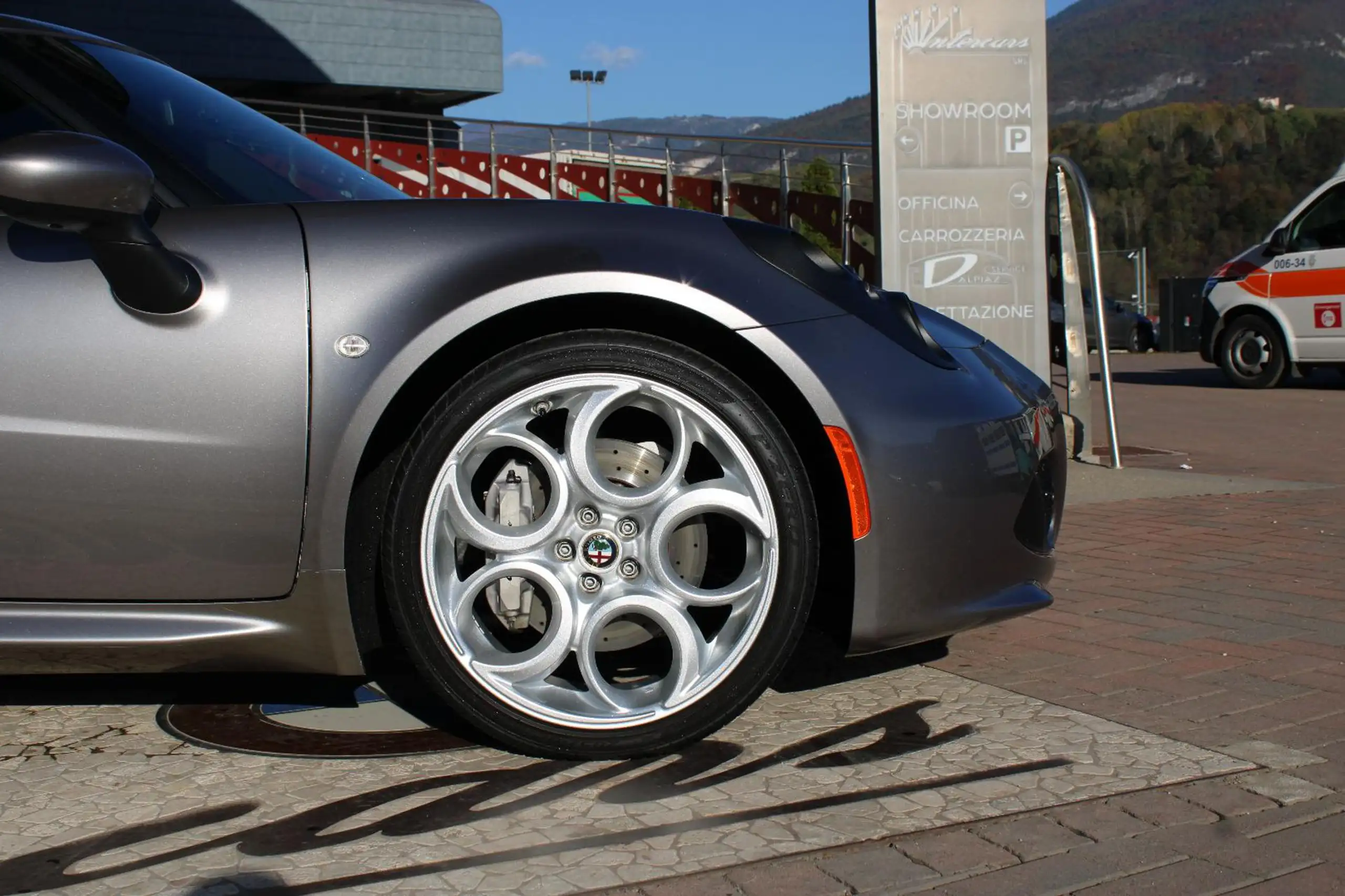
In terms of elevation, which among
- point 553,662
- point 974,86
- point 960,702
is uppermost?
point 974,86

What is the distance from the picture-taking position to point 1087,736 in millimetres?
2814

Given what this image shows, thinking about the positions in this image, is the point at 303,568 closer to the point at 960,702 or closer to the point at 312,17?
the point at 960,702

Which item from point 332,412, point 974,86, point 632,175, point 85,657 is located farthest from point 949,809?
point 632,175

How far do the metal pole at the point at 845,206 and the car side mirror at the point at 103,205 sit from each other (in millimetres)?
11491

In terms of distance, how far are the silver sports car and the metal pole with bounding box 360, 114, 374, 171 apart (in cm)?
1087

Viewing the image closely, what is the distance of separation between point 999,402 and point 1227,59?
709 feet

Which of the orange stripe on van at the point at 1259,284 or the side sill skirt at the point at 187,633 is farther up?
the orange stripe on van at the point at 1259,284

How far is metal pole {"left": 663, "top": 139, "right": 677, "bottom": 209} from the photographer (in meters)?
12.8

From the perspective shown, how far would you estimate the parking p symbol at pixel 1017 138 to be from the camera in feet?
26.2

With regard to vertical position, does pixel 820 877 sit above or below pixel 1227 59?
below

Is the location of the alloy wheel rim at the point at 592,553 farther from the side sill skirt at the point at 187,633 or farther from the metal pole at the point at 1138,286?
the metal pole at the point at 1138,286

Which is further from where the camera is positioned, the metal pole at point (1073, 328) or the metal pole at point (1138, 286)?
the metal pole at point (1138, 286)

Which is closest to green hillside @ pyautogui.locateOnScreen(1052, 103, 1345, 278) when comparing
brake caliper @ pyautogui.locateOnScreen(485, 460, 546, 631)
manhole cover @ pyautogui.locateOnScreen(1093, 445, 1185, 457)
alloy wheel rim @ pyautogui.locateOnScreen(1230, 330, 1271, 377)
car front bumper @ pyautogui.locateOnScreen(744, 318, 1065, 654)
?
alloy wheel rim @ pyautogui.locateOnScreen(1230, 330, 1271, 377)

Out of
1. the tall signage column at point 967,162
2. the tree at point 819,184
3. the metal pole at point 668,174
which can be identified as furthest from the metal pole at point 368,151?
the tall signage column at point 967,162
